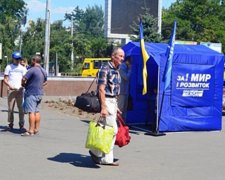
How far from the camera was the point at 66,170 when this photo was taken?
8156mm

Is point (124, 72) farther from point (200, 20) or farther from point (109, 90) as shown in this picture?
point (200, 20)

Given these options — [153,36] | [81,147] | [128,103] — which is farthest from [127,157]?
[153,36]

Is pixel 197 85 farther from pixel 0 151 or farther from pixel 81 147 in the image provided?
pixel 0 151

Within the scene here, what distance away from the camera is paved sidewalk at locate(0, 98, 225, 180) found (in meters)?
8.01

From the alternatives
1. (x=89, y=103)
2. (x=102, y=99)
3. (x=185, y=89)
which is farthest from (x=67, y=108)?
(x=102, y=99)

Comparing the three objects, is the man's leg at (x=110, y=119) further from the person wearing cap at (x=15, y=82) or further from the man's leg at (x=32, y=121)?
the person wearing cap at (x=15, y=82)

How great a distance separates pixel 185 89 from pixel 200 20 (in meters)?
59.4

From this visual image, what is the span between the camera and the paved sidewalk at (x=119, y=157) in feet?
26.3

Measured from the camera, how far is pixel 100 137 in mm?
8234

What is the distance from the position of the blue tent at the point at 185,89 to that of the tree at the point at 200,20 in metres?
52.5

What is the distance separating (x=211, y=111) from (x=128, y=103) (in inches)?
88.5

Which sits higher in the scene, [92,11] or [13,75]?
[92,11]

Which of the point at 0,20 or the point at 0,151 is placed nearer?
the point at 0,151

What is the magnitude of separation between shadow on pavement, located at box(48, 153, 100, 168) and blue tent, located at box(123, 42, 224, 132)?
3.91 metres
